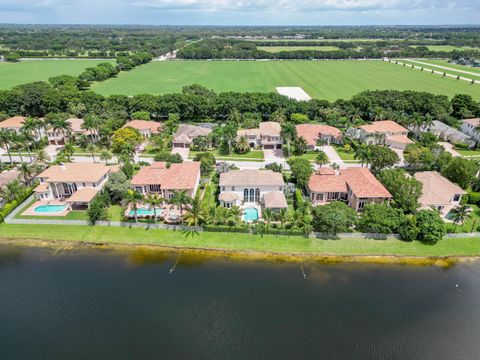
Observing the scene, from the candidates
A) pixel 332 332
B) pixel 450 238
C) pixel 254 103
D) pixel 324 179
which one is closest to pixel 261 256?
pixel 332 332

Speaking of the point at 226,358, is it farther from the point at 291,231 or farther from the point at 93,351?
the point at 291,231

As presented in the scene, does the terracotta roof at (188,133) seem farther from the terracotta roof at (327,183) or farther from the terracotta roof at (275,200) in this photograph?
the terracotta roof at (327,183)

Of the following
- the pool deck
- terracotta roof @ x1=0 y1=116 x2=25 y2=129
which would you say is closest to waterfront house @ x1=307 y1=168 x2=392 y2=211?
the pool deck

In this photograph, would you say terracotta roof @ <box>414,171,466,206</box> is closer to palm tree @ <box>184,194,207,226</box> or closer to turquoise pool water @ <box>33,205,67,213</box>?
palm tree @ <box>184,194,207,226</box>

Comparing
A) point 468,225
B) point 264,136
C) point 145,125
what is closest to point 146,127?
point 145,125

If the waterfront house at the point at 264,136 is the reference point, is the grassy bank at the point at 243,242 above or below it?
below

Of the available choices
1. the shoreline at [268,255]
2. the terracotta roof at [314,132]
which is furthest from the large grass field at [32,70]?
the terracotta roof at [314,132]

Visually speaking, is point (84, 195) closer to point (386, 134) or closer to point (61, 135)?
point (61, 135)
